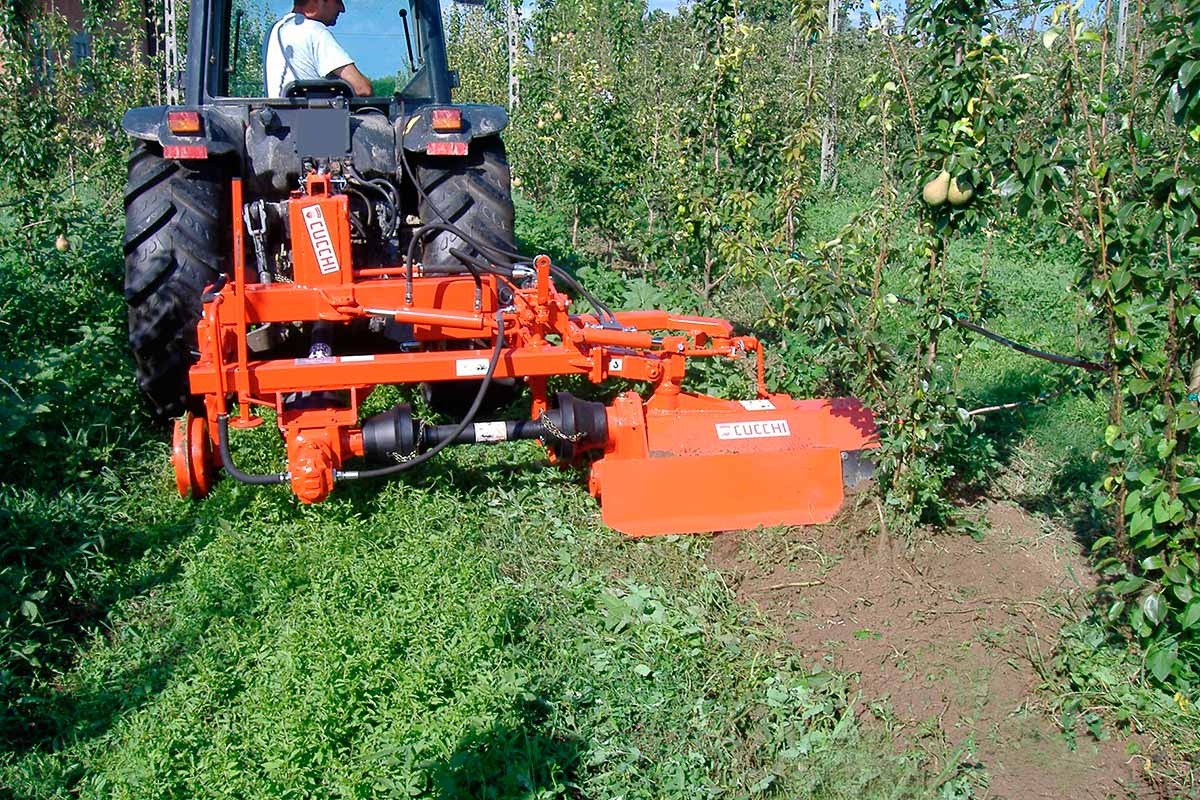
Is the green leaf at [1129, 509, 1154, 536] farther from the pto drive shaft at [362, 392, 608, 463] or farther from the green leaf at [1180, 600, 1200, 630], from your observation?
the pto drive shaft at [362, 392, 608, 463]

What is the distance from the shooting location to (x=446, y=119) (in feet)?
15.9

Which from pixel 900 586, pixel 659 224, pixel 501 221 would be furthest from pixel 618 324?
pixel 659 224

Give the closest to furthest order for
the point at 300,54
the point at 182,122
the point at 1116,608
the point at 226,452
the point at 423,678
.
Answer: the point at 423,678 < the point at 1116,608 < the point at 226,452 < the point at 182,122 < the point at 300,54

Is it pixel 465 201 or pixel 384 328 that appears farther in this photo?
pixel 465 201

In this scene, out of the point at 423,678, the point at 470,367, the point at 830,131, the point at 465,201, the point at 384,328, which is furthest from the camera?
the point at 830,131

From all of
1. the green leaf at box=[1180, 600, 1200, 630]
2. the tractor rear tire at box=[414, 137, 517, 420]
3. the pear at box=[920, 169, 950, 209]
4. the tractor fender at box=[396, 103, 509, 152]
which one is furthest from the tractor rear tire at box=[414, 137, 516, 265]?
the green leaf at box=[1180, 600, 1200, 630]

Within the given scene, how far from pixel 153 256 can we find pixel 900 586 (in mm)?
3393

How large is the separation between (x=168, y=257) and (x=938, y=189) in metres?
3.22

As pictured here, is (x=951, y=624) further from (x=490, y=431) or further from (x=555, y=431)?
(x=490, y=431)

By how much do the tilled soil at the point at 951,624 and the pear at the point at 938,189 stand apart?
4.12ft

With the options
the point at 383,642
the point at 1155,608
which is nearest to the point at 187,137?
the point at 383,642

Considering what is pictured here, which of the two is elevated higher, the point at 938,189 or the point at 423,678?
the point at 938,189

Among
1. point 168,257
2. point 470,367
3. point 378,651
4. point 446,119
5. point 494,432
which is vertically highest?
point 446,119

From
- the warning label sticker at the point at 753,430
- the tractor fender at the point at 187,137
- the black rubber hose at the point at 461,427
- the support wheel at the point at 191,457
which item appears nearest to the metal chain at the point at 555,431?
the black rubber hose at the point at 461,427
